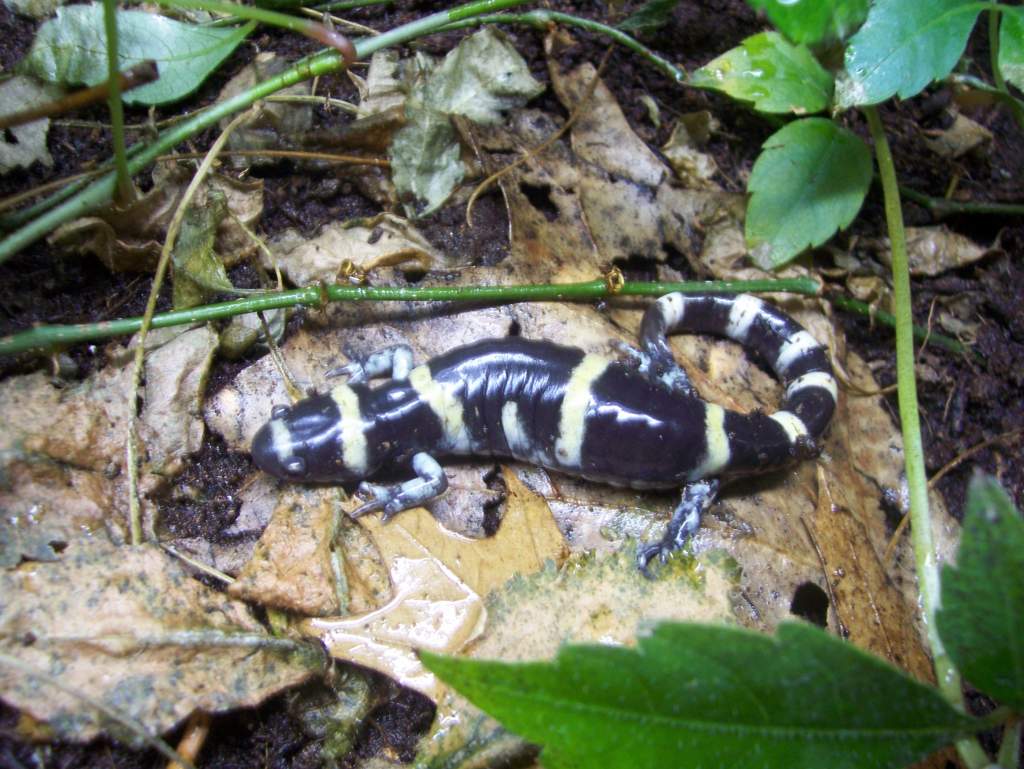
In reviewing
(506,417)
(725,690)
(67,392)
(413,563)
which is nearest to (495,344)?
(506,417)

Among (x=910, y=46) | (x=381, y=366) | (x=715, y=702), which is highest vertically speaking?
(x=910, y=46)

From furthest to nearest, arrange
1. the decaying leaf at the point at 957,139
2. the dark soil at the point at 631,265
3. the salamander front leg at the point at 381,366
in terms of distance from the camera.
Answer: the decaying leaf at the point at 957,139
the salamander front leg at the point at 381,366
the dark soil at the point at 631,265

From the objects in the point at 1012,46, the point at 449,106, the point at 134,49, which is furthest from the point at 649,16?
the point at 134,49

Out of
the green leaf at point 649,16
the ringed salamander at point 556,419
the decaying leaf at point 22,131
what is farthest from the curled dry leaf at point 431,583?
the green leaf at point 649,16

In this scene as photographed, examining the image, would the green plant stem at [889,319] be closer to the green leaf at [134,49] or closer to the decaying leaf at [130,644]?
the decaying leaf at [130,644]

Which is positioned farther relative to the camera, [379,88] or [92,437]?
[379,88]

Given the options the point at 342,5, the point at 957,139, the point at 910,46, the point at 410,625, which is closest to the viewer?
the point at 410,625

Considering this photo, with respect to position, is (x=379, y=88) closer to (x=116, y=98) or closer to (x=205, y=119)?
(x=205, y=119)

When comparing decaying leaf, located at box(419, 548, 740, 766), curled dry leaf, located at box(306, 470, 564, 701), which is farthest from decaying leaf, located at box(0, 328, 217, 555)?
decaying leaf, located at box(419, 548, 740, 766)

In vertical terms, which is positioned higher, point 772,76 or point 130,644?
point 772,76
